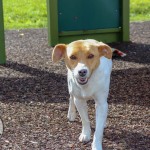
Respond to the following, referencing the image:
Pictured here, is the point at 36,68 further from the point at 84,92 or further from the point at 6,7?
the point at 6,7

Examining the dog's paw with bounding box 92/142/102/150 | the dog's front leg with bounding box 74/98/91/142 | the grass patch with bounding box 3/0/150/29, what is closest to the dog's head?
the dog's front leg with bounding box 74/98/91/142

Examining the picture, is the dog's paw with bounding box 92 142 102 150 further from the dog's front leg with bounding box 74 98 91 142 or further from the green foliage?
the green foliage

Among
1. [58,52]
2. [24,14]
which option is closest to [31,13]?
[24,14]

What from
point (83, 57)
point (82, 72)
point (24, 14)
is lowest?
point (24, 14)

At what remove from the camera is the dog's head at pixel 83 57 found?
13.5 feet

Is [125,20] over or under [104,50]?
under

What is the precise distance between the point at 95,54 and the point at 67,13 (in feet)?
19.8

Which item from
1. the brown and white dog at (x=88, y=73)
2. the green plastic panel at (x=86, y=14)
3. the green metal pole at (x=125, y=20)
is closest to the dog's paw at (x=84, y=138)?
the brown and white dog at (x=88, y=73)

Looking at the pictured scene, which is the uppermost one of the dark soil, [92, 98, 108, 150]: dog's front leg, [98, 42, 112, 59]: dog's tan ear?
[98, 42, 112, 59]: dog's tan ear

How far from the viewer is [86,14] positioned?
10.2 meters

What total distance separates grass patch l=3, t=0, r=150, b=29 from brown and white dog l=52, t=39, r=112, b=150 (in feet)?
30.7

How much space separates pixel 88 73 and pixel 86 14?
20.4 feet

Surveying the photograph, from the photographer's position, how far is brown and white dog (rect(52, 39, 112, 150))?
416 centimetres

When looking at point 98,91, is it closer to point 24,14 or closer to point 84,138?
point 84,138
